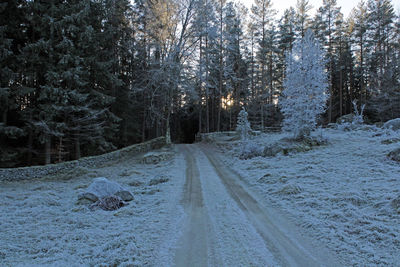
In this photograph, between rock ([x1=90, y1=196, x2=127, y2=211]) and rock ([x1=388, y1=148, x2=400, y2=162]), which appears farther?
rock ([x1=388, y1=148, x2=400, y2=162])

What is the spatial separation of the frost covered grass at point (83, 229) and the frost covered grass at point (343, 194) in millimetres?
3386

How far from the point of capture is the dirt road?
3990mm

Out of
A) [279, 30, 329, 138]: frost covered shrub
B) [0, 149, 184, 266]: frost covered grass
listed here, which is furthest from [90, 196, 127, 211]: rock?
[279, 30, 329, 138]: frost covered shrub

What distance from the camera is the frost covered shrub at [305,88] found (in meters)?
16.1

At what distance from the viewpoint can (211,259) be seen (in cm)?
399

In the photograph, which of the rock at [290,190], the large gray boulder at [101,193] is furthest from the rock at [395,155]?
the large gray boulder at [101,193]

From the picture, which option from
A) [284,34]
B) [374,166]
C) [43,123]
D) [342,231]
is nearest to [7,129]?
[43,123]

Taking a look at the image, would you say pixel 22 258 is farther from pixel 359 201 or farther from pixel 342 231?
pixel 359 201

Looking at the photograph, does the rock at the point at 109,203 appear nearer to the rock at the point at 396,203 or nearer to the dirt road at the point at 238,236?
the dirt road at the point at 238,236

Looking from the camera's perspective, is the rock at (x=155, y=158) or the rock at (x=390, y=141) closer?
the rock at (x=390, y=141)

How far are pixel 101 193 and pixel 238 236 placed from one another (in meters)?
5.09

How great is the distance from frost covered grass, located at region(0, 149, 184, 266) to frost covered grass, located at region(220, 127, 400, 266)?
11.1ft

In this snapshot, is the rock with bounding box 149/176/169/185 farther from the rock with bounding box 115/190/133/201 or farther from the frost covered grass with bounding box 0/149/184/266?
the rock with bounding box 115/190/133/201

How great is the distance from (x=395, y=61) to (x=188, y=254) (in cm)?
3487
